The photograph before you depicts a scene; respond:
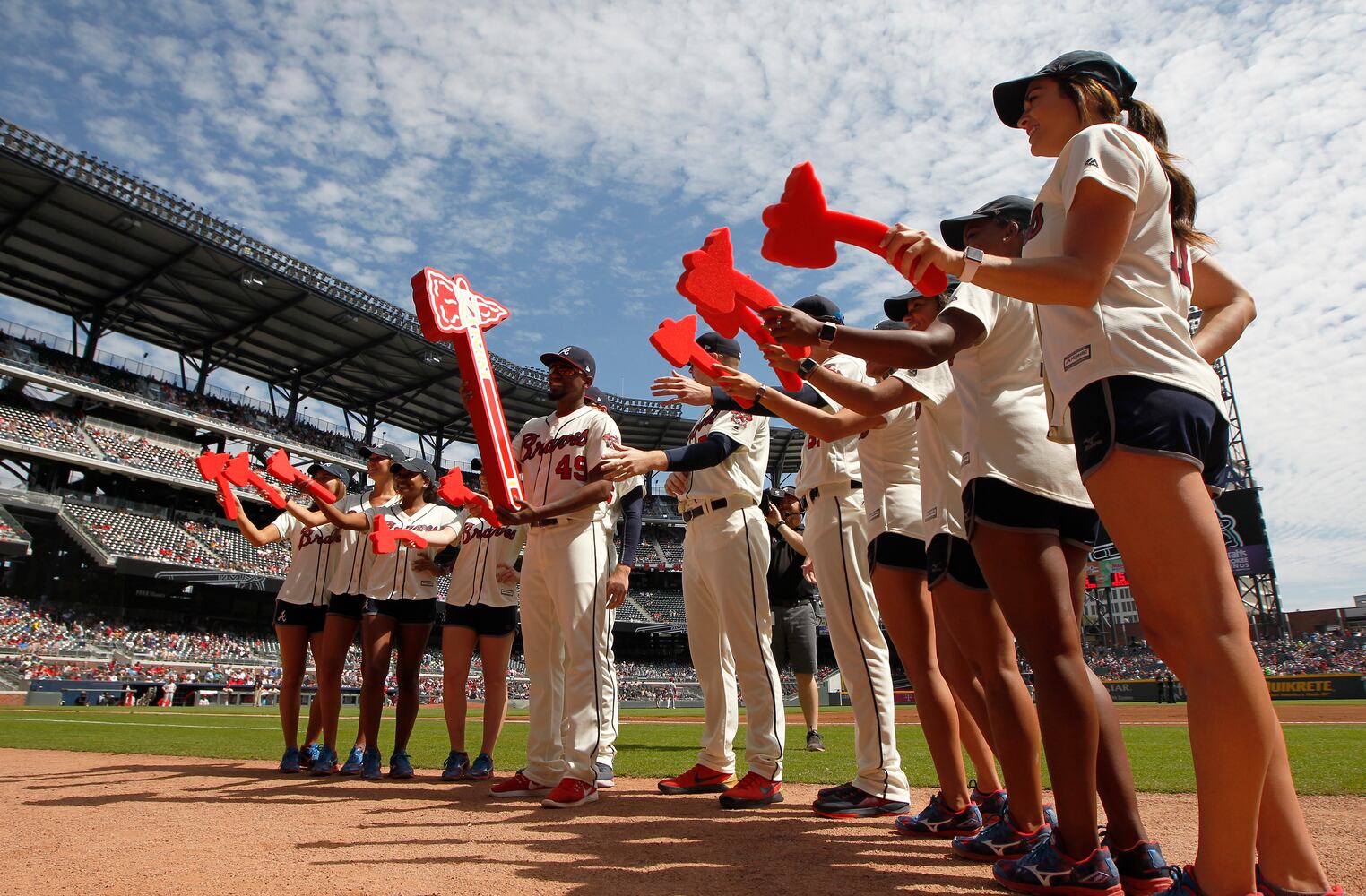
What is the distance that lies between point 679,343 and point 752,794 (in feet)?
6.65

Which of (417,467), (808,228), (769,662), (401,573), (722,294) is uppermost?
(417,467)

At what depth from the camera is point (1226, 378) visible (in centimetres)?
3575

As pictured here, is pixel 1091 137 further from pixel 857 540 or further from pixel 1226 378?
pixel 1226 378

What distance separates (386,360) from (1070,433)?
35113mm

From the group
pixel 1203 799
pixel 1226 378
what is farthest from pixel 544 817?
pixel 1226 378

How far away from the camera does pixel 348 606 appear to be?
5539 millimetres

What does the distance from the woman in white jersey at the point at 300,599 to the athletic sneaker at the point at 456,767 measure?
1.15 m

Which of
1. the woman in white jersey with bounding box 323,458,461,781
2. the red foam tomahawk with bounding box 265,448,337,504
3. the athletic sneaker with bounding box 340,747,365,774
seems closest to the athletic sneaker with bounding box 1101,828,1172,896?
the woman in white jersey with bounding box 323,458,461,781

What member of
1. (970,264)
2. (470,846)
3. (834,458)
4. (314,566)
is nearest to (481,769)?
(314,566)

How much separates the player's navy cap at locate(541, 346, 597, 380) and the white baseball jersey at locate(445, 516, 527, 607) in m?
1.35

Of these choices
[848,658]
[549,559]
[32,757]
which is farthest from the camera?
[32,757]

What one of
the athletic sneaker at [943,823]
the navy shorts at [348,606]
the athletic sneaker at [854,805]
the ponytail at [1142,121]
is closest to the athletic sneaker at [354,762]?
the navy shorts at [348,606]

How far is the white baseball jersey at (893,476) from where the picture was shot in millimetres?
3238

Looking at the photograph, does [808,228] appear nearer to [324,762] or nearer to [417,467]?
[417,467]
